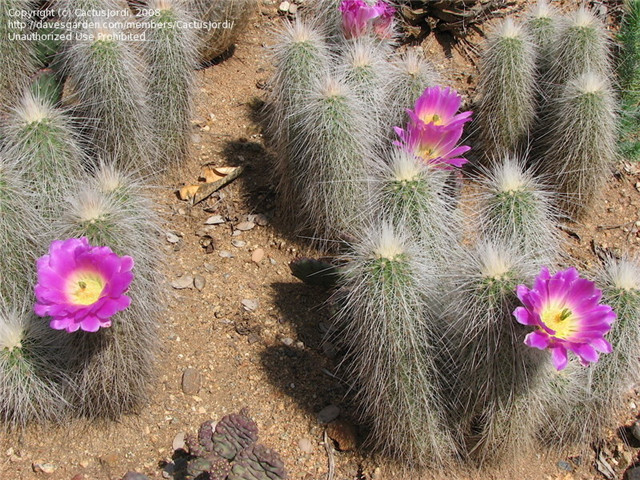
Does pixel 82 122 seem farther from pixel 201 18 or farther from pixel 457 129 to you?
pixel 457 129

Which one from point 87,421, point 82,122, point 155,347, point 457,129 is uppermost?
point 457,129

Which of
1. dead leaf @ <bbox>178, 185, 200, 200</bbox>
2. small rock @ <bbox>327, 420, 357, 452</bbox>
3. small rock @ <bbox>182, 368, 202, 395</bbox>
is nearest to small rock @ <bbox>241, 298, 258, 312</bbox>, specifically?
small rock @ <bbox>182, 368, 202, 395</bbox>

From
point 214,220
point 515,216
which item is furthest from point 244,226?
point 515,216

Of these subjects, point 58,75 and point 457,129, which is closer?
point 457,129

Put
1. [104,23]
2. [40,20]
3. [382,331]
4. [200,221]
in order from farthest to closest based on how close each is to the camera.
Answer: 1. [40,20]
2. [200,221]
3. [104,23]
4. [382,331]

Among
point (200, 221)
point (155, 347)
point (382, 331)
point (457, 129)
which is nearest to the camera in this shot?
point (382, 331)

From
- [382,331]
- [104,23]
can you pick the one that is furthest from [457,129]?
[104,23]

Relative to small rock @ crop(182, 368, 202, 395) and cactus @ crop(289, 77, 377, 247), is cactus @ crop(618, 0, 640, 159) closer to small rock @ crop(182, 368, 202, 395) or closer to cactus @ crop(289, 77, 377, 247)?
cactus @ crop(289, 77, 377, 247)

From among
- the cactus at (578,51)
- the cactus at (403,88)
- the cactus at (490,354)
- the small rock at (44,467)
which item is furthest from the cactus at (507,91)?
the small rock at (44,467)
